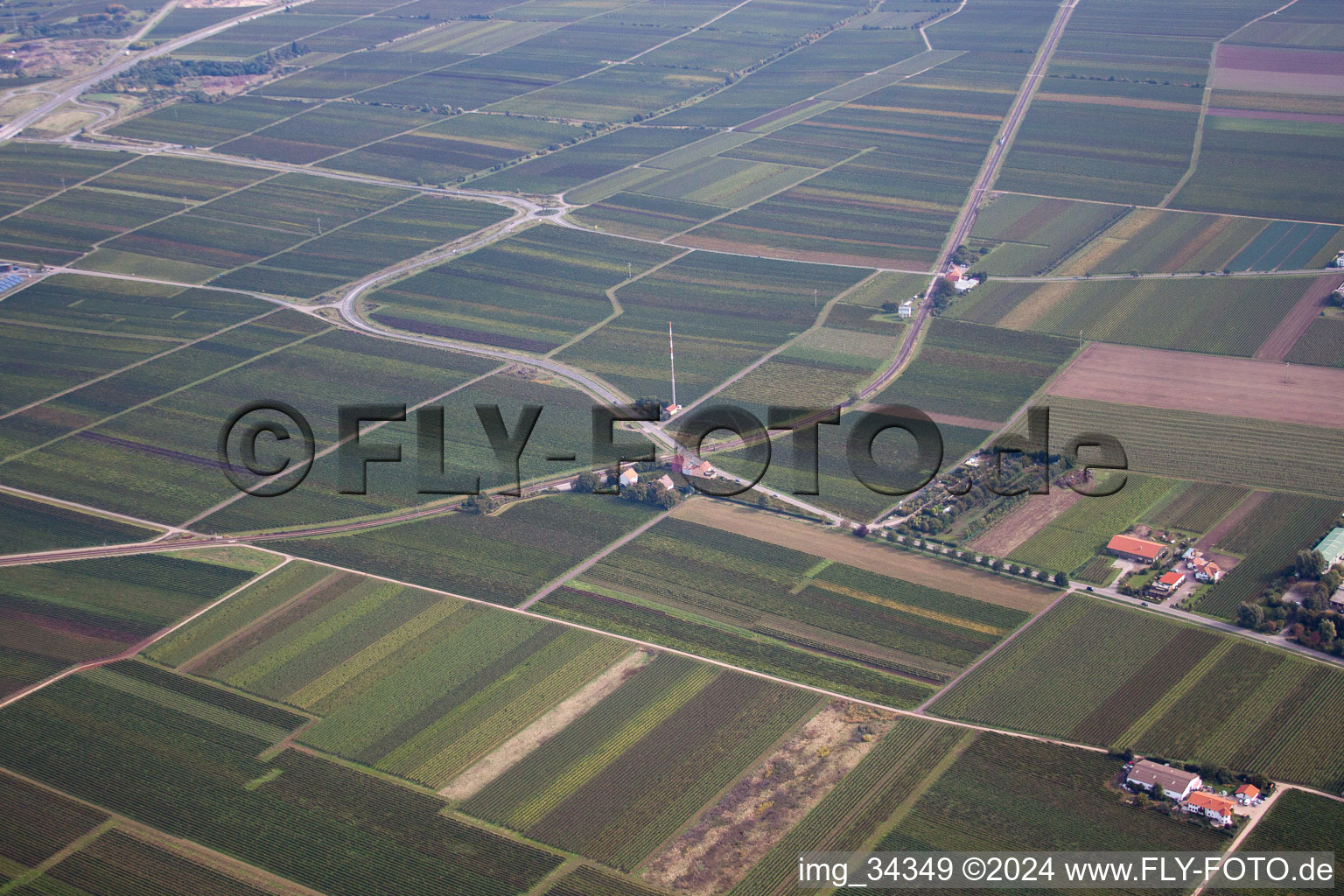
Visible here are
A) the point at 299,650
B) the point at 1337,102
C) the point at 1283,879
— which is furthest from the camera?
the point at 1337,102

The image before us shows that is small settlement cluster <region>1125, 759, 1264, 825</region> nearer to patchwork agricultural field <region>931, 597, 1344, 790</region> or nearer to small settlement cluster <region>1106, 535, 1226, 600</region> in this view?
patchwork agricultural field <region>931, 597, 1344, 790</region>

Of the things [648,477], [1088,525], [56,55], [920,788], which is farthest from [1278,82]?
[56,55]

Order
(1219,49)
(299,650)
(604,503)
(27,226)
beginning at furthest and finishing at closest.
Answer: (1219,49)
(27,226)
(604,503)
(299,650)

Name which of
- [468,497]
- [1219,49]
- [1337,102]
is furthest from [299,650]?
[1219,49]

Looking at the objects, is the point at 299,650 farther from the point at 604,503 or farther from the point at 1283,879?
the point at 1283,879

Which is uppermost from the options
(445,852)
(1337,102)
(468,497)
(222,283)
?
(1337,102)

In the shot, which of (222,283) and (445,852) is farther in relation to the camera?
(222,283)

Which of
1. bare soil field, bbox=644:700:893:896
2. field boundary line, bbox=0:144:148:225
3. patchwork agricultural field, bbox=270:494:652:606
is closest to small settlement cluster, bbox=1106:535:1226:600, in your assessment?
bare soil field, bbox=644:700:893:896
